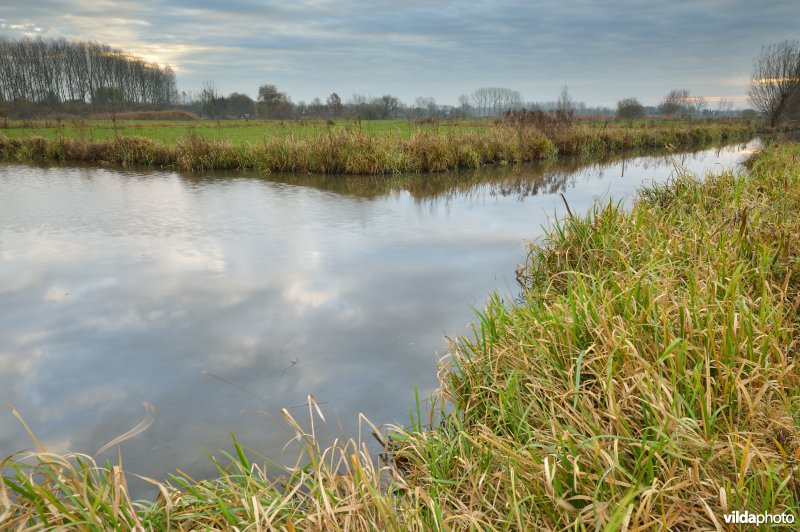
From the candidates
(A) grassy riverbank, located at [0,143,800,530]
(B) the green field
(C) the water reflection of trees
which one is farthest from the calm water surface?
(B) the green field

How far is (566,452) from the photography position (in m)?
2.20

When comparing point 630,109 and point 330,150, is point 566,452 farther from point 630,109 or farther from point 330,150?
point 630,109

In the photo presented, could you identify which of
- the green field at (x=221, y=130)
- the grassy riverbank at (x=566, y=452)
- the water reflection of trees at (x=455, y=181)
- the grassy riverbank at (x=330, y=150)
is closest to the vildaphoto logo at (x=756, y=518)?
the grassy riverbank at (x=566, y=452)

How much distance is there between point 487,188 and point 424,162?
255 centimetres

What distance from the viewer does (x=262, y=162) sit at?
14227mm

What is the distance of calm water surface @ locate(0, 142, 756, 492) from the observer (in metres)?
3.10

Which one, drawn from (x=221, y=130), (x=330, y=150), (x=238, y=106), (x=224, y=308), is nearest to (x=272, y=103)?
(x=238, y=106)

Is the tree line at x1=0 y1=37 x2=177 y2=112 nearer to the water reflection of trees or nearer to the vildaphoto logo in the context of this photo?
the water reflection of trees

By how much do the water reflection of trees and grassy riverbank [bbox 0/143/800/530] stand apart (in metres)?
7.70

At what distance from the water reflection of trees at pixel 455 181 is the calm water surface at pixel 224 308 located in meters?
1.14

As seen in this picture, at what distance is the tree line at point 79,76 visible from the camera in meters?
66.2

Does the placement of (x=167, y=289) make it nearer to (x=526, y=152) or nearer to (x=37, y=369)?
(x=37, y=369)

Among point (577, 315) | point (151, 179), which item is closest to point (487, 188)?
point (151, 179)

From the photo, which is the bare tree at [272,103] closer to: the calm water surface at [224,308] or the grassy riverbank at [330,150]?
the grassy riverbank at [330,150]
